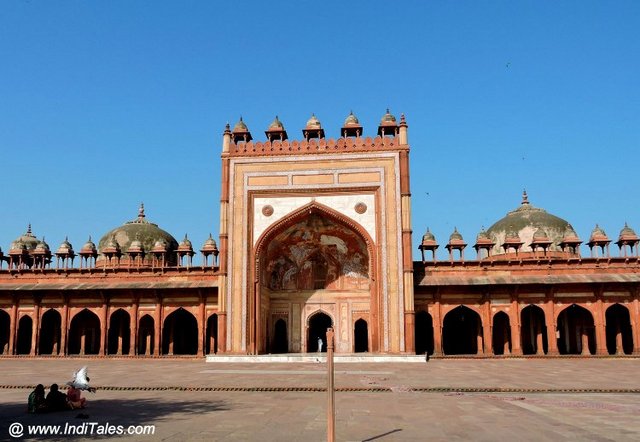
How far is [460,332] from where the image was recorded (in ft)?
108

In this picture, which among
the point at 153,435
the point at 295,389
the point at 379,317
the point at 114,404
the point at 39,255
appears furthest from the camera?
the point at 39,255

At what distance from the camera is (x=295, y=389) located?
42.9ft

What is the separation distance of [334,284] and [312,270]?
4.57 feet

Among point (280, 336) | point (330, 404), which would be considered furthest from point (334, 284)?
point (330, 404)

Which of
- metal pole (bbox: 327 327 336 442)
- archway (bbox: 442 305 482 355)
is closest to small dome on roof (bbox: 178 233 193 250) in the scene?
archway (bbox: 442 305 482 355)

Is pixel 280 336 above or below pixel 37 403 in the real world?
above

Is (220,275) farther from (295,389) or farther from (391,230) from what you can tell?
(295,389)

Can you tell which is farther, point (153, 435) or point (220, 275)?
point (220, 275)

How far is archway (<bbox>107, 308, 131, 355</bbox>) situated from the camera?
107ft

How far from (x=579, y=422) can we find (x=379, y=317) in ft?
61.2

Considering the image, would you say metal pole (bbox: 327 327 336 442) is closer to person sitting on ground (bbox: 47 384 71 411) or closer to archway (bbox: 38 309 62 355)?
person sitting on ground (bbox: 47 384 71 411)

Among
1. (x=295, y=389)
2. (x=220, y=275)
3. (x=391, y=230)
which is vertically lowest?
(x=295, y=389)

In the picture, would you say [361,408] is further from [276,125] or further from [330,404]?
[276,125]

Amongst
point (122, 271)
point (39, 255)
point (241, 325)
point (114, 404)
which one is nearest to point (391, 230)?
point (241, 325)
